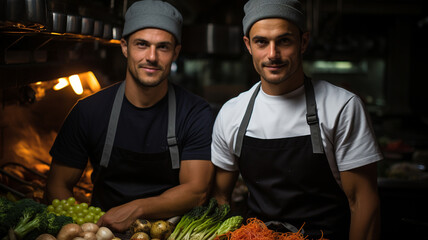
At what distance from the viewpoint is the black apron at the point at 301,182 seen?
7.71 feet

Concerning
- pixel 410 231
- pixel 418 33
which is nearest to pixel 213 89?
pixel 410 231

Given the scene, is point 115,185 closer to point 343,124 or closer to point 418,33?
point 343,124

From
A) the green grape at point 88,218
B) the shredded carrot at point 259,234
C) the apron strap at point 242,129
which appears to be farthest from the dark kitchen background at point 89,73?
the shredded carrot at point 259,234

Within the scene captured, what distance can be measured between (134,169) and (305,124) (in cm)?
111

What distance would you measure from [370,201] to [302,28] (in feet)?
3.28

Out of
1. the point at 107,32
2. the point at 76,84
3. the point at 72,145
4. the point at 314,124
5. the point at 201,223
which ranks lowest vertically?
the point at 201,223

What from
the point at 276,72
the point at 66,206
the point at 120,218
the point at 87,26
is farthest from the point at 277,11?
the point at 66,206

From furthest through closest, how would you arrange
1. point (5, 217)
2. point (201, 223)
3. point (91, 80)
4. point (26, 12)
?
1. point (91, 80)
2. point (201, 223)
3. point (5, 217)
4. point (26, 12)

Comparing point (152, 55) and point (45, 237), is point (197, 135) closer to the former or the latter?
point (152, 55)

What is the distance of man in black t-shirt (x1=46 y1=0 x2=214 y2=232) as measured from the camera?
2684mm

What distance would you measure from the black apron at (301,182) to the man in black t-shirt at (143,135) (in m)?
0.42

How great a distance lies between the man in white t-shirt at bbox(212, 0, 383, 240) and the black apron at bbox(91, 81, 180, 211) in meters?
0.40

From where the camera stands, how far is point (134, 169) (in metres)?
2.75

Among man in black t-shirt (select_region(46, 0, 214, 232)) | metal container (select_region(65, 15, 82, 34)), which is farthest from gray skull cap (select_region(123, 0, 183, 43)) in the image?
metal container (select_region(65, 15, 82, 34))
